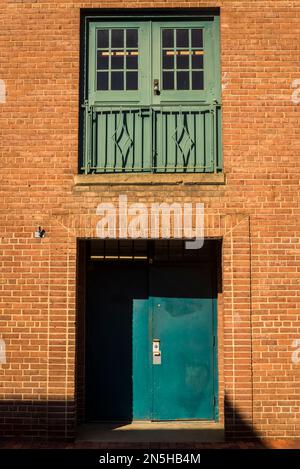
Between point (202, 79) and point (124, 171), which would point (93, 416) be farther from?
point (202, 79)

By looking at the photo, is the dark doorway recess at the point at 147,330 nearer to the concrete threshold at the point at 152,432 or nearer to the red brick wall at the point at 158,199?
the concrete threshold at the point at 152,432

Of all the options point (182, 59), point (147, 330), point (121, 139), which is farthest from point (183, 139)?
point (147, 330)

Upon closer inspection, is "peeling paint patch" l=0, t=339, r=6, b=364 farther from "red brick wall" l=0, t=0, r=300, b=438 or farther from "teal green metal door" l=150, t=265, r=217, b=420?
"teal green metal door" l=150, t=265, r=217, b=420

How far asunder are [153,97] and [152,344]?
356 cm

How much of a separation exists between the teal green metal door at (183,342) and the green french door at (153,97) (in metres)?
1.80

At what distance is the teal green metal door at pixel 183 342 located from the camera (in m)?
8.67

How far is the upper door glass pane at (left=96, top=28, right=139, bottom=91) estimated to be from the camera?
8.34 m

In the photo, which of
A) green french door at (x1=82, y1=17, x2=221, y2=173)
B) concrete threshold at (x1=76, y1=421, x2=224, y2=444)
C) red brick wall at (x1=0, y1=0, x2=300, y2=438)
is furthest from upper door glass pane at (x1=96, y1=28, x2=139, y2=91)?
concrete threshold at (x1=76, y1=421, x2=224, y2=444)

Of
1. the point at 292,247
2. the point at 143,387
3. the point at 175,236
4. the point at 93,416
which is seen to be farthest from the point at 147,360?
the point at 292,247

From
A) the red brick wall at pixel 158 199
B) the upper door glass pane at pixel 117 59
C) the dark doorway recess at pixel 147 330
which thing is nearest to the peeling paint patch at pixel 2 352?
the red brick wall at pixel 158 199

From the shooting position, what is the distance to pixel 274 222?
789 cm

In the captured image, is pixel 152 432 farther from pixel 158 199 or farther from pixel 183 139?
pixel 183 139

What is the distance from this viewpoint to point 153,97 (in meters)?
8.29
